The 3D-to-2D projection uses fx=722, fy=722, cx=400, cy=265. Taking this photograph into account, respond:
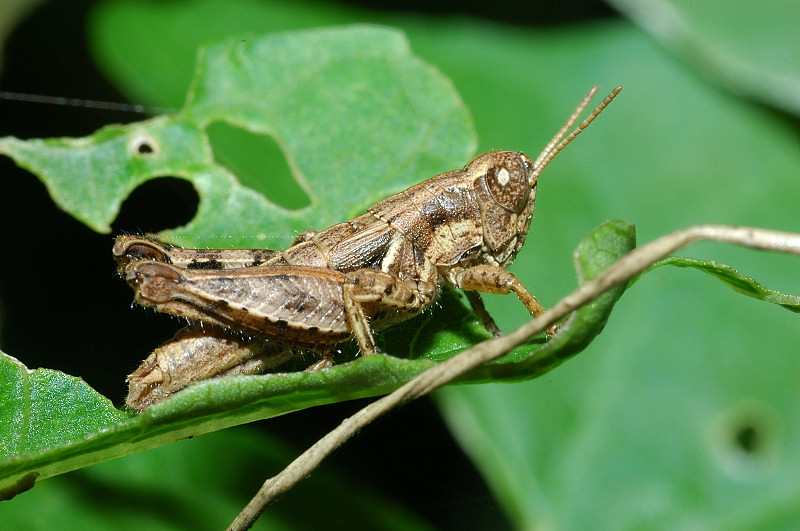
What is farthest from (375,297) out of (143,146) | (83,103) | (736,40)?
(736,40)

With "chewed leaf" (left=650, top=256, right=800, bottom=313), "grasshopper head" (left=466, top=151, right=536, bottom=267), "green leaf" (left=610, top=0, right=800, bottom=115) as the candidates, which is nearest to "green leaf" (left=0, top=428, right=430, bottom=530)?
"grasshopper head" (left=466, top=151, right=536, bottom=267)

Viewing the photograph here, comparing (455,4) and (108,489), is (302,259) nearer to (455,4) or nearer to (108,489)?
(108,489)

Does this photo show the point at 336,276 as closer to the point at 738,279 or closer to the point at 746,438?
the point at 738,279

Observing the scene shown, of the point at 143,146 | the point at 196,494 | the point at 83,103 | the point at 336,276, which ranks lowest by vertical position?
the point at 196,494

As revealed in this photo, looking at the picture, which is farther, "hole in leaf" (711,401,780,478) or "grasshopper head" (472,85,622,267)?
"hole in leaf" (711,401,780,478)

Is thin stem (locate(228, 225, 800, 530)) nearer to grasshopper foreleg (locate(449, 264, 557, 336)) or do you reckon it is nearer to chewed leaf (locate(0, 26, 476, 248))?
grasshopper foreleg (locate(449, 264, 557, 336))

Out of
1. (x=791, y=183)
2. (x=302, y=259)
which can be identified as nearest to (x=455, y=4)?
(x=791, y=183)

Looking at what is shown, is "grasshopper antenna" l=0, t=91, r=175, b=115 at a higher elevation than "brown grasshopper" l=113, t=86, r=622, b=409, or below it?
higher
